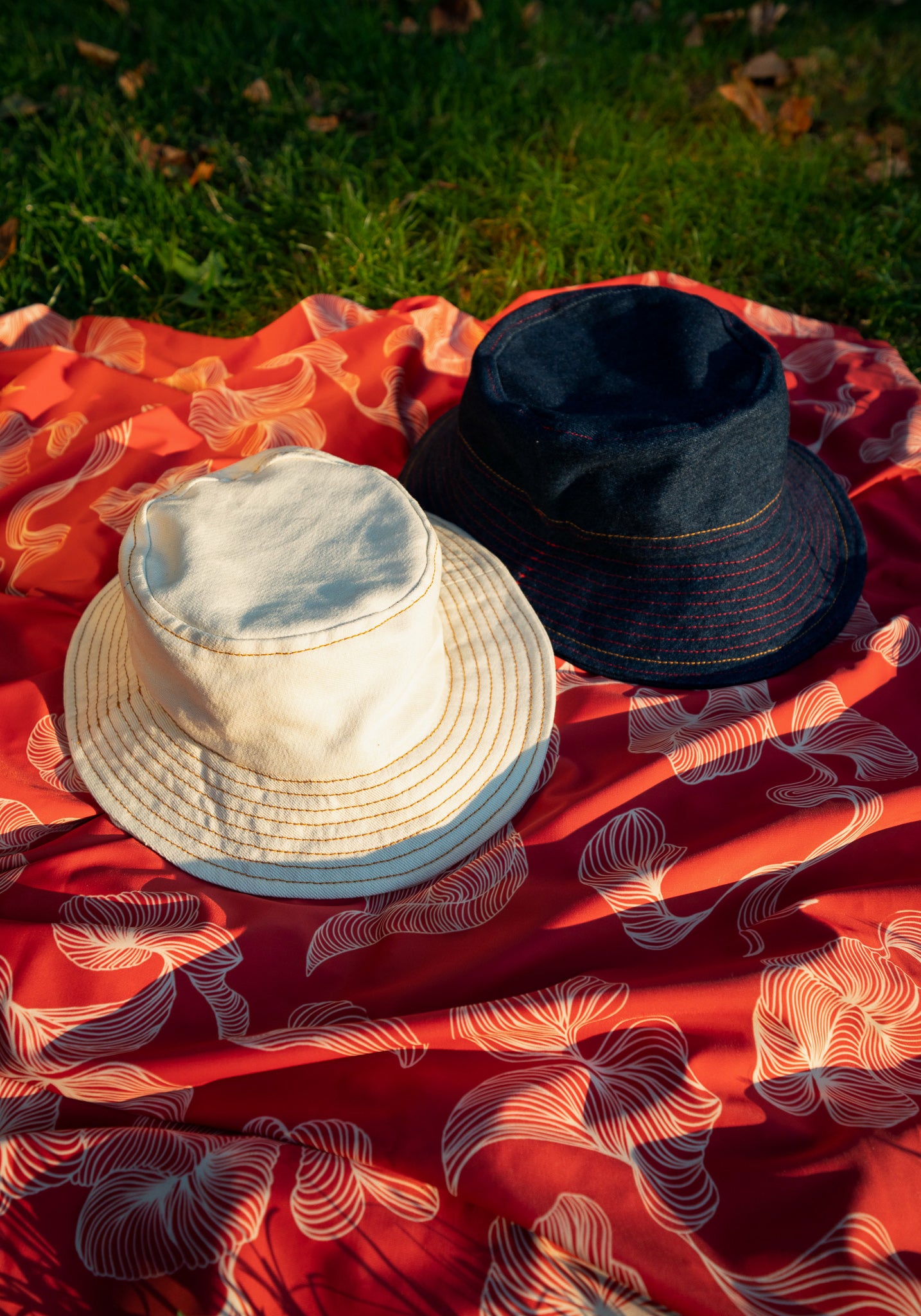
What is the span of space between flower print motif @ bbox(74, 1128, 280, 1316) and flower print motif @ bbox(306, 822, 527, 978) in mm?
254

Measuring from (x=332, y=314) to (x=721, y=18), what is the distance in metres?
2.23

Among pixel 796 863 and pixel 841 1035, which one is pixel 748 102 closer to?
pixel 796 863

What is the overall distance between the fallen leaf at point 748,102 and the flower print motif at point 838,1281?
3144mm

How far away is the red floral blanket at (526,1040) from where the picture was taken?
963 mm

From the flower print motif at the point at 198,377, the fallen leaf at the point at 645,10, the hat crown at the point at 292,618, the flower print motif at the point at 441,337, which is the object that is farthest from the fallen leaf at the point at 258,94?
the hat crown at the point at 292,618

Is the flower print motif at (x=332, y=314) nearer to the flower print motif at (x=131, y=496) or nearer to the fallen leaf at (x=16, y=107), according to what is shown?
the flower print motif at (x=131, y=496)

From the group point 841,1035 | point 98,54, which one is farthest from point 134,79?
point 841,1035

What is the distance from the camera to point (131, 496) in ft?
5.69

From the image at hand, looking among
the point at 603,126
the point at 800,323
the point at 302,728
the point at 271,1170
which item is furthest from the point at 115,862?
the point at 603,126

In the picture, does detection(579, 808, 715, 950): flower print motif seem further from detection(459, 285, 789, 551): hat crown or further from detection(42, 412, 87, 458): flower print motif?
detection(42, 412, 87, 458): flower print motif

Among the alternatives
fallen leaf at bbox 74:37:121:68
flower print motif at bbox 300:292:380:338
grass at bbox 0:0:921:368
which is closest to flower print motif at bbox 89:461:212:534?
flower print motif at bbox 300:292:380:338

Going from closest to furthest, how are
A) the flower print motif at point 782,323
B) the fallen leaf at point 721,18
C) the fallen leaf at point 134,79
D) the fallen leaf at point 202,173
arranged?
1. the flower print motif at point 782,323
2. the fallen leaf at point 202,173
3. the fallen leaf at point 134,79
4. the fallen leaf at point 721,18

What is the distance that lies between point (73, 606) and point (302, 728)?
2.41ft

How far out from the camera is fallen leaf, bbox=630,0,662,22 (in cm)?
323
